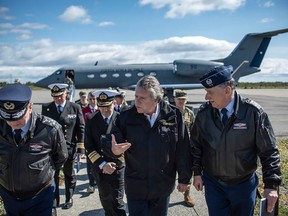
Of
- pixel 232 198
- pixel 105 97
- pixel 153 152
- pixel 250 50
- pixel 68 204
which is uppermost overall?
pixel 250 50

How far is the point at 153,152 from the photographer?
326 cm

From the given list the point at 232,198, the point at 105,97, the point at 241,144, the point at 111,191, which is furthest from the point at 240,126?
the point at 105,97

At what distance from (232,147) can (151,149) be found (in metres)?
0.80

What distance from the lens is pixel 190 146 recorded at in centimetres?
352

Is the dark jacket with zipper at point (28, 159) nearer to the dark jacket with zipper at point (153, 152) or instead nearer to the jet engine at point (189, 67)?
the dark jacket with zipper at point (153, 152)

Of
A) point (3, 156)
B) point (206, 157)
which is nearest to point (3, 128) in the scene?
point (3, 156)

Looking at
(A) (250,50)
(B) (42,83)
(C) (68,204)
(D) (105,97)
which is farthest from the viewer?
(A) (250,50)

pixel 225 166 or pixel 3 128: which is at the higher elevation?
pixel 3 128

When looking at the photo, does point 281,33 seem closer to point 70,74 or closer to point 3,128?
point 70,74

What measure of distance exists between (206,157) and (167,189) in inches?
21.0

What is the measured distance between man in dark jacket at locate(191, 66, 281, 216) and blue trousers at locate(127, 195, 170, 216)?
0.44m

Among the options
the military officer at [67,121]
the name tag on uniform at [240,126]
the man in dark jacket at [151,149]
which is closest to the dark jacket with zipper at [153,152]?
the man in dark jacket at [151,149]

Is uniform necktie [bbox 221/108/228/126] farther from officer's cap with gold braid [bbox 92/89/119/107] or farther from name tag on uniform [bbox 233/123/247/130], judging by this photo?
officer's cap with gold braid [bbox 92/89/119/107]

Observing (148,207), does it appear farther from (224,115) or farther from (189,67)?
(189,67)
